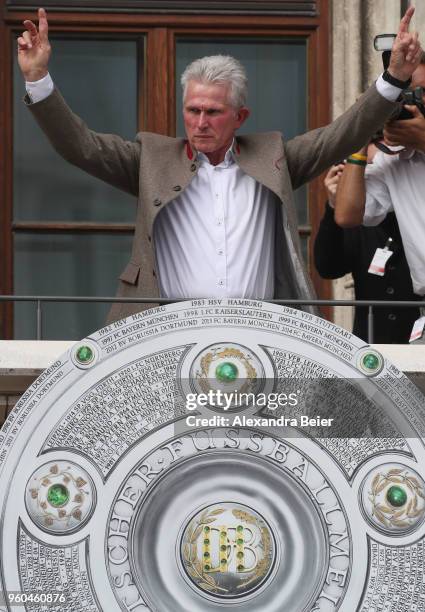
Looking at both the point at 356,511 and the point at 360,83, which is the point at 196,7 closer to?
the point at 360,83

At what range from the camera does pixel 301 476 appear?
14.9 ft

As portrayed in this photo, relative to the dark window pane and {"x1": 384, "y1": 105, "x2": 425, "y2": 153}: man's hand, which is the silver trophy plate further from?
the dark window pane

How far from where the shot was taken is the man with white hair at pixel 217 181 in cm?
537

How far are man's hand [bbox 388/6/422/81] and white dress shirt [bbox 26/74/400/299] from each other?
6 centimetres

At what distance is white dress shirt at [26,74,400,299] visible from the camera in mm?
5375

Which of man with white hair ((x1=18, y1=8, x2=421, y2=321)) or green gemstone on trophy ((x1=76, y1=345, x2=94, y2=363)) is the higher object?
man with white hair ((x1=18, y1=8, x2=421, y2=321))

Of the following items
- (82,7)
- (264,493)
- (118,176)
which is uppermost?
(82,7)

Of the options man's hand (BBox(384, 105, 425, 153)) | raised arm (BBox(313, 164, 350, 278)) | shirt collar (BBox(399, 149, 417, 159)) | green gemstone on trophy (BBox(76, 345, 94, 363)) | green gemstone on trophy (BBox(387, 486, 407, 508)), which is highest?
man's hand (BBox(384, 105, 425, 153))

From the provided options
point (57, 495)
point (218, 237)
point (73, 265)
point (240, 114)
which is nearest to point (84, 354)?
point (57, 495)

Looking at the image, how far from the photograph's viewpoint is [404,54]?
5.29 meters

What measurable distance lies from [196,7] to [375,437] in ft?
10.6

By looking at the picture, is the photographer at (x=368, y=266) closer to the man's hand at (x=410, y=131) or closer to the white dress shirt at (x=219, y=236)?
the man's hand at (x=410, y=131)

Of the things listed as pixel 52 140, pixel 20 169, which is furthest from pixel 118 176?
pixel 20 169

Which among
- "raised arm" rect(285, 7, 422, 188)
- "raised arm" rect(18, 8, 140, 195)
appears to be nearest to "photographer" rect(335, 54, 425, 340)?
"raised arm" rect(285, 7, 422, 188)
